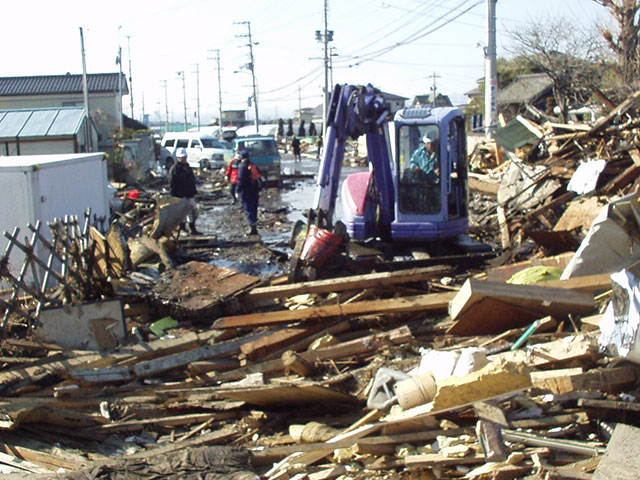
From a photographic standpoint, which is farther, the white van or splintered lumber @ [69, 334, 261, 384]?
the white van

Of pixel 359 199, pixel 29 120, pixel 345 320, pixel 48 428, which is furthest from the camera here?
pixel 29 120

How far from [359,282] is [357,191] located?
11.5ft

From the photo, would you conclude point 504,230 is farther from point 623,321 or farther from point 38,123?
point 38,123

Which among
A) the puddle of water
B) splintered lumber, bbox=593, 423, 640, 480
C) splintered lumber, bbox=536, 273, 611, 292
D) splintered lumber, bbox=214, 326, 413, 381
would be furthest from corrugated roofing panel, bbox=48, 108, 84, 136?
splintered lumber, bbox=593, 423, 640, 480

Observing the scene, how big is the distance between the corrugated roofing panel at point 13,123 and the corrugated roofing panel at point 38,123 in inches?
6.4

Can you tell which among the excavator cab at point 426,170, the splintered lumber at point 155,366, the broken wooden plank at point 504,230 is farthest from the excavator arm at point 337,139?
the broken wooden plank at point 504,230

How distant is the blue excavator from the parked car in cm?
1731

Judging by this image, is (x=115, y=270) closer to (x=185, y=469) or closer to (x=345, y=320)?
(x=345, y=320)

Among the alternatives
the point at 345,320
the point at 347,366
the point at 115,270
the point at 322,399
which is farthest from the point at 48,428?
the point at 115,270

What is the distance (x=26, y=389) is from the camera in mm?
6723

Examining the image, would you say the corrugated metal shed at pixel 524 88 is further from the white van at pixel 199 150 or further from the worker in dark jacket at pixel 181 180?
the worker in dark jacket at pixel 181 180

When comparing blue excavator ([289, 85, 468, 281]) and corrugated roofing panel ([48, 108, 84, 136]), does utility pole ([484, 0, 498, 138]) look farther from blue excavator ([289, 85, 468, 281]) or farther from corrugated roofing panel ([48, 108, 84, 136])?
blue excavator ([289, 85, 468, 281])

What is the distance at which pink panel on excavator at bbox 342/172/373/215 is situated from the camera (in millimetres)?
11453

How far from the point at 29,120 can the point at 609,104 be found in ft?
56.9
